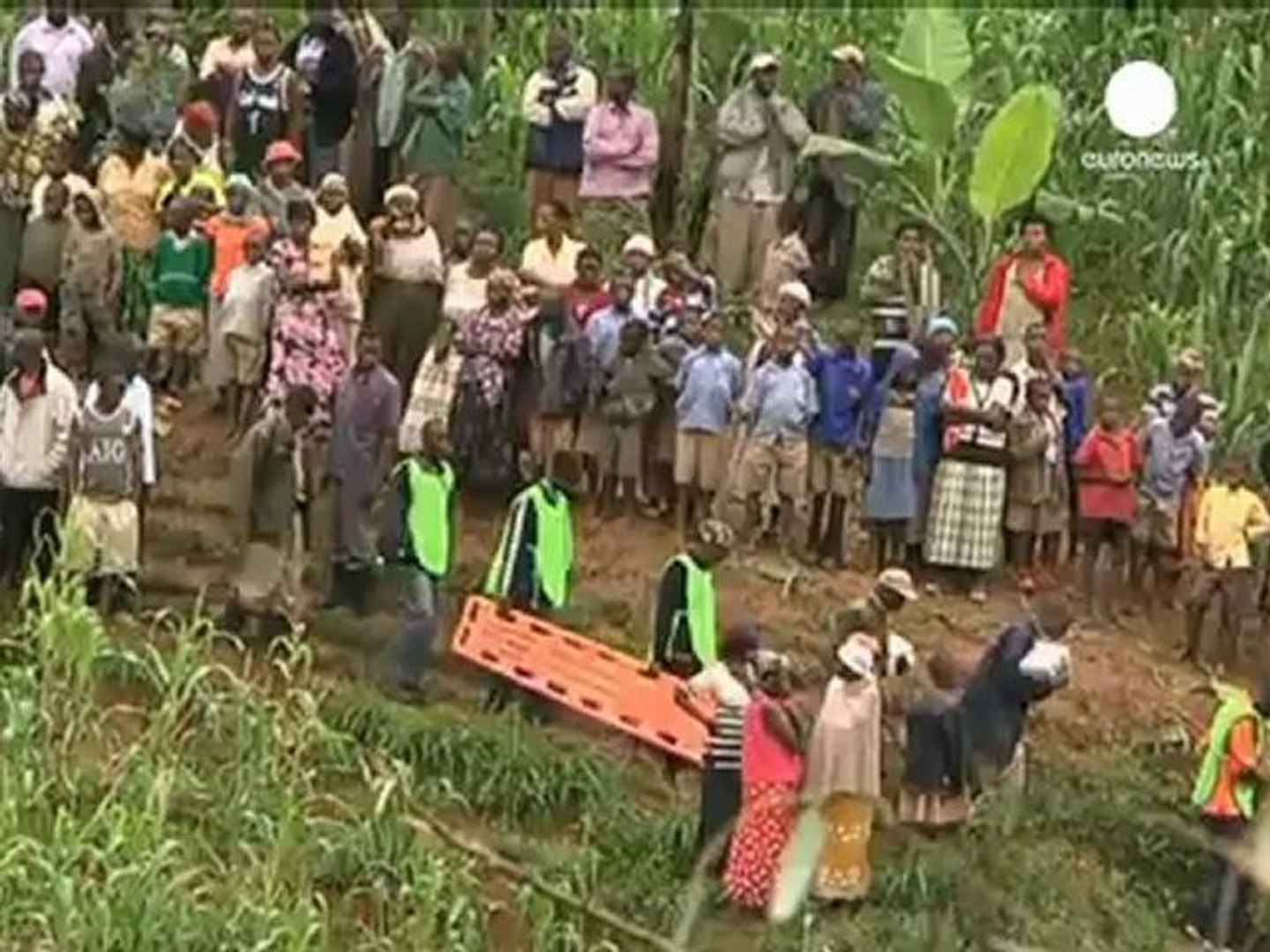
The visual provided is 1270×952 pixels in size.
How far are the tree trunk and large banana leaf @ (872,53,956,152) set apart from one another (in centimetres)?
87

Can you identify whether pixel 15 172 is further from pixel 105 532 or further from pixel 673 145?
pixel 673 145

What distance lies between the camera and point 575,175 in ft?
46.3

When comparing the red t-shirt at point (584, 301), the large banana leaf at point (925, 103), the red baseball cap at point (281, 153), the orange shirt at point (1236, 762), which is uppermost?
the large banana leaf at point (925, 103)

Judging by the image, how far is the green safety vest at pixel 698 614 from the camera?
11.0m

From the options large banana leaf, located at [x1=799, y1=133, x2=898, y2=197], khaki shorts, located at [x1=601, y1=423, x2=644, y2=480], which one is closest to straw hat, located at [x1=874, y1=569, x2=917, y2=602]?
khaki shorts, located at [x1=601, y1=423, x2=644, y2=480]

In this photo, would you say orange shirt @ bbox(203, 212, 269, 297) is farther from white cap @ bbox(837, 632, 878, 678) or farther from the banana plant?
white cap @ bbox(837, 632, 878, 678)

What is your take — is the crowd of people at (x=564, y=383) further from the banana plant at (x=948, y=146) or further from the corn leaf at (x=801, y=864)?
the corn leaf at (x=801, y=864)

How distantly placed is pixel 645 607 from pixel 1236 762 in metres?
2.63

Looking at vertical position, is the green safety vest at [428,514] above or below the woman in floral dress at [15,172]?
below

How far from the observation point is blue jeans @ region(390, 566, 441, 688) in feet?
37.4

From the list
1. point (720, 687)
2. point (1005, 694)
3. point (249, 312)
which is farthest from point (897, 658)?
point (249, 312)

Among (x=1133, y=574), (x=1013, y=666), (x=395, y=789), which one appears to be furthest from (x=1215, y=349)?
(x=395, y=789)

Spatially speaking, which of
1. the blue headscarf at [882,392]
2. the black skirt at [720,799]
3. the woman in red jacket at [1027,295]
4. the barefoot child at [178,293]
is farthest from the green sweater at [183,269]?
the black skirt at [720,799]

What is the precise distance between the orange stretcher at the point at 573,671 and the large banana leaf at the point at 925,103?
356cm
